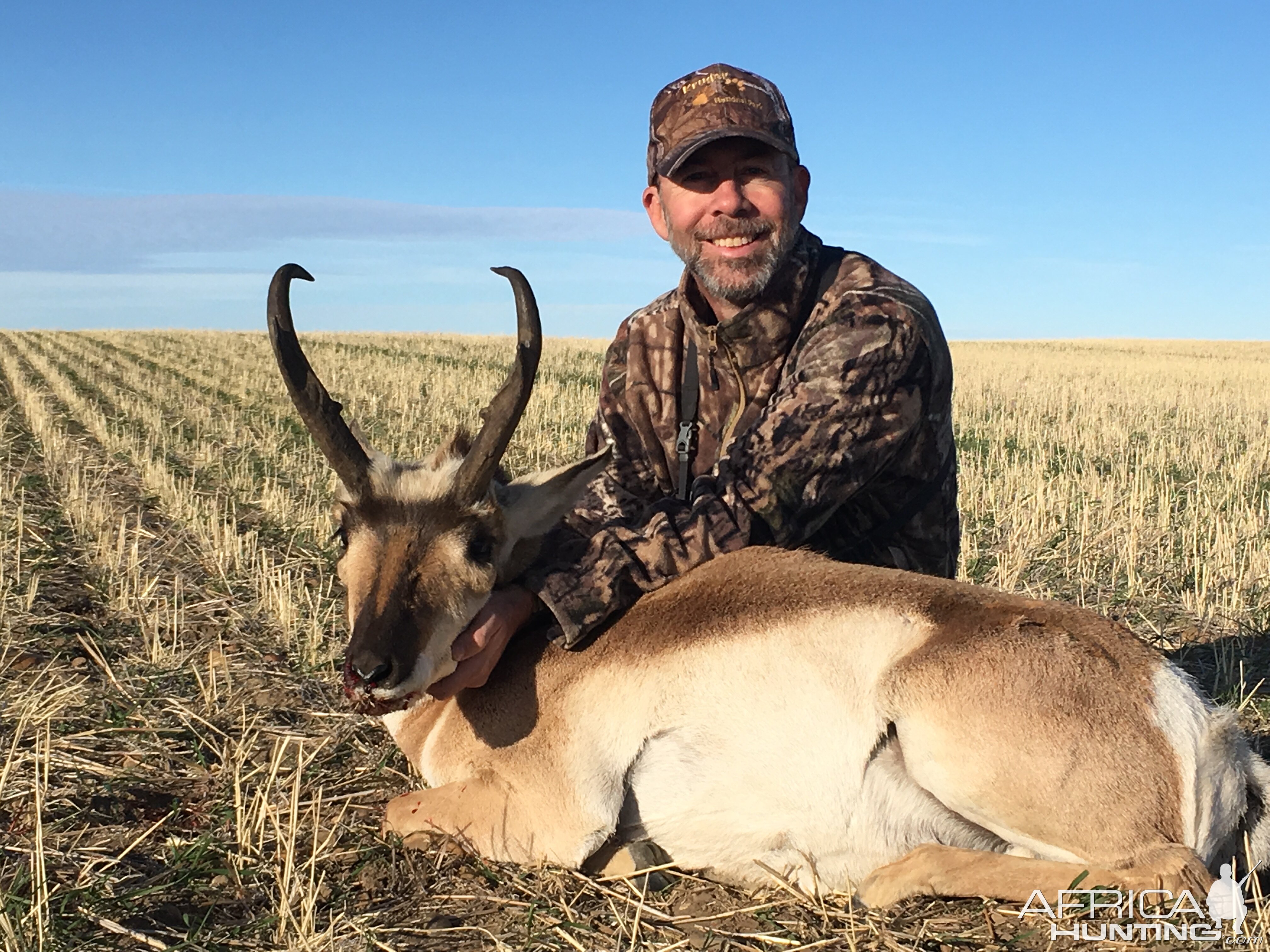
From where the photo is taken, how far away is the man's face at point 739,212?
5660 millimetres

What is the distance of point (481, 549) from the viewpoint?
14.2ft

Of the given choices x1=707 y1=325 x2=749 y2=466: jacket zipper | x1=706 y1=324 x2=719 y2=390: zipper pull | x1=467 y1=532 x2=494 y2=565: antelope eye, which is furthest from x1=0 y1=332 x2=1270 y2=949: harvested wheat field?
x1=706 y1=324 x2=719 y2=390: zipper pull

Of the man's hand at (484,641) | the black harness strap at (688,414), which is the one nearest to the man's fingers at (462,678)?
the man's hand at (484,641)

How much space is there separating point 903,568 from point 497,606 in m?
2.32

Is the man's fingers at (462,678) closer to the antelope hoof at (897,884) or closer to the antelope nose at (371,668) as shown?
the antelope nose at (371,668)

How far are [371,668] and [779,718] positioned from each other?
4.94 feet

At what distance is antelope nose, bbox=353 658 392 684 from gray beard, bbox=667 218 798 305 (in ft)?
9.41

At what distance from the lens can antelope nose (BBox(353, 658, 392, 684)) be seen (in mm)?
3783

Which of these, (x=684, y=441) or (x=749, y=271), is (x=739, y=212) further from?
(x=684, y=441)

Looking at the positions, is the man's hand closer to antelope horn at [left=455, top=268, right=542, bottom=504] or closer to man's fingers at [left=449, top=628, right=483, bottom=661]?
man's fingers at [left=449, top=628, right=483, bottom=661]

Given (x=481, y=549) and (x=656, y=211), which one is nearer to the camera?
(x=481, y=549)

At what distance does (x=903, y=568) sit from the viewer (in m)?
5.64

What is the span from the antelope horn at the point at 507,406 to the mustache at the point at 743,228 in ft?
6.05

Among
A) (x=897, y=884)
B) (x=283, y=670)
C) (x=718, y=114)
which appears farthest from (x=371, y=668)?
(x=718, y=114)
